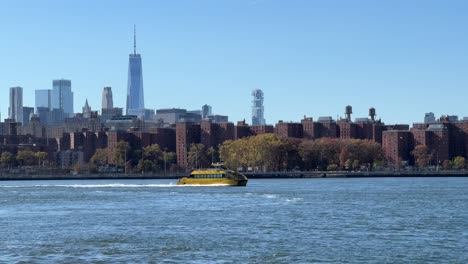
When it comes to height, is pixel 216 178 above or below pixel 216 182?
above

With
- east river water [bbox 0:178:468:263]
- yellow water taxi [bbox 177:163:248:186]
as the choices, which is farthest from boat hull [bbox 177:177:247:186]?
east river water [bbox 0:178:468:263]

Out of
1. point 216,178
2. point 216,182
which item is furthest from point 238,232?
point 216,178

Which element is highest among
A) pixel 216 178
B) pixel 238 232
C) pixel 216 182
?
pixel 216 178

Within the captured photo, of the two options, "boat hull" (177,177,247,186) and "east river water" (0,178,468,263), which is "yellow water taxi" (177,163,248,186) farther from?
"east river water" (0,178,468,263)

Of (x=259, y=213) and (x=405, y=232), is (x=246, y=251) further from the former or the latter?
(x=259, y=213)

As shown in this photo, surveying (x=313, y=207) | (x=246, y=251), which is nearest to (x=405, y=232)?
(x=246, y=251)

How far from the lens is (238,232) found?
57938 millimetres

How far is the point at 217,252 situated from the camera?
49.2m

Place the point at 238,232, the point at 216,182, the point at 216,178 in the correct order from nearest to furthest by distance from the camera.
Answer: the point at 238,232 < the point at 216,182 < the point at 216,178

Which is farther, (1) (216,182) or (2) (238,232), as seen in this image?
(1) (216,182)

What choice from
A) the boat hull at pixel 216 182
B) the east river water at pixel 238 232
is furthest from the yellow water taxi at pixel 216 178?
the east river water at pixel 238 232

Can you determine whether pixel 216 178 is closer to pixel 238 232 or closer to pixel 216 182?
pixel 216 182

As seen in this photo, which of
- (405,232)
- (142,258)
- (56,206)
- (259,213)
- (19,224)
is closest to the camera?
(142,258)

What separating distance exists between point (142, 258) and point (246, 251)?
4.83m
